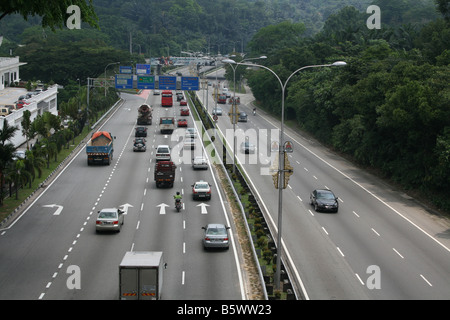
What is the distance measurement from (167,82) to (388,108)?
49189mm

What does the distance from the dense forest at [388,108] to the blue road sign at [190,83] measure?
1450 cm

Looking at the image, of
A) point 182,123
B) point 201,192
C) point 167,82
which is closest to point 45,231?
point 201,192

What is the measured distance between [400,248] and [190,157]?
35229mm

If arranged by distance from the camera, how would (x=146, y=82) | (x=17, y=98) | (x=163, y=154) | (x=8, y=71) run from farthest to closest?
(x=8, y=71) < (x=17, y=98) < (x=146, y=82) < (x=163, y=154)

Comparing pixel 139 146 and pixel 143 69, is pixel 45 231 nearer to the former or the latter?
pixel 139 146

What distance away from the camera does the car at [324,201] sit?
51.2 meters

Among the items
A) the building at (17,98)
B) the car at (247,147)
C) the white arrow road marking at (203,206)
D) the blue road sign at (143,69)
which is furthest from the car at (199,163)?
the blue road sign at (143,69)

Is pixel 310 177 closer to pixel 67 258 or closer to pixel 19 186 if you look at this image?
pixel 19 186

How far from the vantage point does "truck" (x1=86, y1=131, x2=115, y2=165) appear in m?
67.4

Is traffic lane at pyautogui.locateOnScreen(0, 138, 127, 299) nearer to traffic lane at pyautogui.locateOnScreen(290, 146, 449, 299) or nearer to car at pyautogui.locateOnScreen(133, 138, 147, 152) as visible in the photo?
car at pyautogui.locateOnScreen(133, 138, 147, 152)

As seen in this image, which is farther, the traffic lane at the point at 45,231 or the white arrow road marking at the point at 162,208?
the white arrow road marking at the point at 162,208

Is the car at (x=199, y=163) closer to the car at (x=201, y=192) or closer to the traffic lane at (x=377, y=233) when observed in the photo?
the traffic lane at (x=377, y=233)

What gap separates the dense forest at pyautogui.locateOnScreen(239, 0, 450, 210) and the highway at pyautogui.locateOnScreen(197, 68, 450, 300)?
241cm

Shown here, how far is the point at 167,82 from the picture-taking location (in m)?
101
